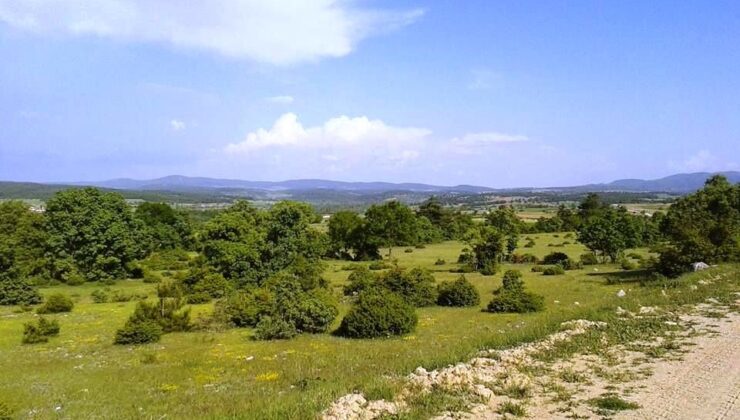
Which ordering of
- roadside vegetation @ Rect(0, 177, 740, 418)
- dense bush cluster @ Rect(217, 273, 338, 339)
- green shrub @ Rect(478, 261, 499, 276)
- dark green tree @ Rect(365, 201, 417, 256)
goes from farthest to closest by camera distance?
1. dark green tree @ Rect(365, 201, 417, 256)
2. green shrub @ Rect(478, 261, 499, 276)
3. dense bush cluster @ Rect(217, 273, 338, 339)
4. roadside vegetation @ Rect(0, 177, 740, 418)

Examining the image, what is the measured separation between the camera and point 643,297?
75.7 feet

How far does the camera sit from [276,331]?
27.0 m

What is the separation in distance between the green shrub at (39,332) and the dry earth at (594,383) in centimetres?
2353

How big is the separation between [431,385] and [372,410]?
6.25 ft

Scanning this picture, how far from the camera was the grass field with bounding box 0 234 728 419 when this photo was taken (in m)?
13.2

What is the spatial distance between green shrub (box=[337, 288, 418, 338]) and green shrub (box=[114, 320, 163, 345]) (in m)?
10.1

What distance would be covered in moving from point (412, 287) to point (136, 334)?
1798 cm

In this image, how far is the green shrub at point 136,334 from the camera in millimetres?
26422

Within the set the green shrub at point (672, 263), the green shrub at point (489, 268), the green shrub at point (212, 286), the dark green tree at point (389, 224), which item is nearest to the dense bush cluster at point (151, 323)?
the green shrub at point (212, 286)

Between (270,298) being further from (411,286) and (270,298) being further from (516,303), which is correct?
(516,303)

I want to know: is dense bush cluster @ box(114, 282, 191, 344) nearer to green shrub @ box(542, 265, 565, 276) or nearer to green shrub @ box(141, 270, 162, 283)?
green shrub @ box(141, 270, 162, 283)

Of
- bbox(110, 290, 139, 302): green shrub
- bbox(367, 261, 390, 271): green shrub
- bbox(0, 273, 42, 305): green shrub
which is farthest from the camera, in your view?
bbox(367, 261, 390, 271): green shrub

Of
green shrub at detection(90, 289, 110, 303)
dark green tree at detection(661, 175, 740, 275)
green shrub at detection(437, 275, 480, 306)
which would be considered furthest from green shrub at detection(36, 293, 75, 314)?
dark green tree at detection(661, 175, 740, 275)

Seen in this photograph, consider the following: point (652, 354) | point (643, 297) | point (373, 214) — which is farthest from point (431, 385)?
point (373, 214)
